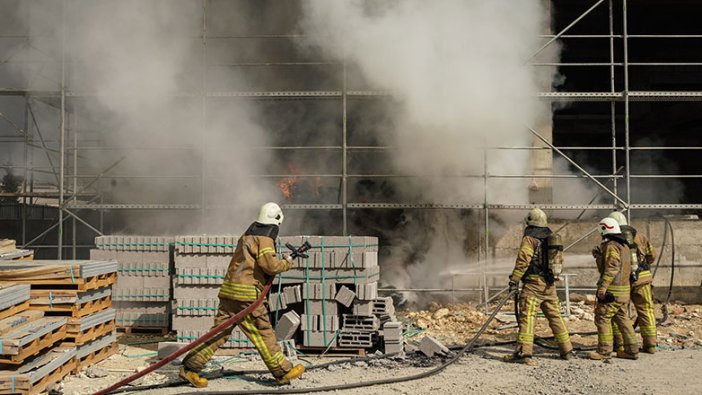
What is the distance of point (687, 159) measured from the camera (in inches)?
650

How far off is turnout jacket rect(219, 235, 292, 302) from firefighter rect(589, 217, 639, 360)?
146 inches

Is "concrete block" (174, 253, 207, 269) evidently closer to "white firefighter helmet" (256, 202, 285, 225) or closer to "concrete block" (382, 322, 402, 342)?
"white firefighter helmet" (256, 202, 285, 225)

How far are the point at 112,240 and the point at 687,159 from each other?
48.1 feet

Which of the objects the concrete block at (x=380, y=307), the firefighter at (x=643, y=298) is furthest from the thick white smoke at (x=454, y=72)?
the concrete block at (x=380, y=307)

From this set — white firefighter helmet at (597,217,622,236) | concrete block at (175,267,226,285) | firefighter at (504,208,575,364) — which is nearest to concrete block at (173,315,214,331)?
concrete block at (175,267,226,285)

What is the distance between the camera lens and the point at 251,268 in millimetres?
5895

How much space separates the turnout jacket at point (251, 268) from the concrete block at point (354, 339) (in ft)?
5.50

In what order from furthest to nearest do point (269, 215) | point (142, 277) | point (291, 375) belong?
point (142, 277) < point (269, 215) < point (291, 375)

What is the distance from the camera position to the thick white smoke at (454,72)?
998cm

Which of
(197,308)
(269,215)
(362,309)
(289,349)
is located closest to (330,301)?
(362,309)

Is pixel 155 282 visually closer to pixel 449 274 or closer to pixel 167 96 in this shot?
pixel 167 96

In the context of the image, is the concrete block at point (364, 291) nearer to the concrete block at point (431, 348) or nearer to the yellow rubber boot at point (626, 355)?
the concrete block at point (431, 348)

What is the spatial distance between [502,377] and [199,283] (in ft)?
12.3

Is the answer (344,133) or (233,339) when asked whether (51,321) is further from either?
(344,133)
